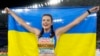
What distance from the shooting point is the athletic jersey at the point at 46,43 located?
454cm

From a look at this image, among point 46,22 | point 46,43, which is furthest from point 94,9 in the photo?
point 46,43

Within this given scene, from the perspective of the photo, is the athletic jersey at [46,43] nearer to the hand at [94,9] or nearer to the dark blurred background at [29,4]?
the hand at [94,9]

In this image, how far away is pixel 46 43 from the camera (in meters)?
4.53

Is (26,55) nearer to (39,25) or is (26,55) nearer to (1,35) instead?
(39,25)

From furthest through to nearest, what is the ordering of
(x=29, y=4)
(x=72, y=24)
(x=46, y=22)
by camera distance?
(x=29, y=4)
(x=72, y=24)
(x=46, y=22)

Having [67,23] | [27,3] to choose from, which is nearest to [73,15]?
[67,23]

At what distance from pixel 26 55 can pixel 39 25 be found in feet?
1.50

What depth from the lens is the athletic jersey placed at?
4.54m

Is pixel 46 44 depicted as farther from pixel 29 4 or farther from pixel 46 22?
pixel 29 4

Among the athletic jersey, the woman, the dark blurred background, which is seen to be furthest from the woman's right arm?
the dark blurred background

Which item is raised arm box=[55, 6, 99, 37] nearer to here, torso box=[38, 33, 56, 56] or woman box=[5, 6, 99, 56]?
woman box=[5, 6, 99, 56]

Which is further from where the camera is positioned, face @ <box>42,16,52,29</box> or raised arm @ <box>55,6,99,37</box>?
raised arm @ <box>55,6,99,37</box>

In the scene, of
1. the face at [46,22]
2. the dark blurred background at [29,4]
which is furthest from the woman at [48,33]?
the dark blurred background at [29,4]

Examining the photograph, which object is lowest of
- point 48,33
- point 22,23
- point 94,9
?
point 48,33
